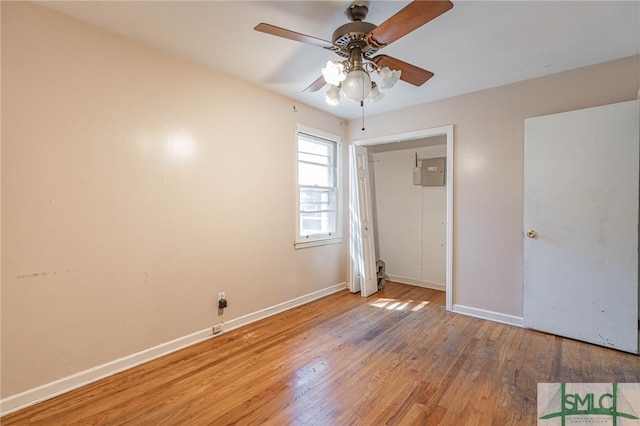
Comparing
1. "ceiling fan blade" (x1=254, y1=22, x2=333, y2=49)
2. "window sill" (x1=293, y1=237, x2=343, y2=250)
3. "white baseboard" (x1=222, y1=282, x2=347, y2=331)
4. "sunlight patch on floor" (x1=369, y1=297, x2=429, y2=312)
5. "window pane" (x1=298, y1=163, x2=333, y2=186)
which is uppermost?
"ceiling fan blade" (x1=254, y1=22, x2=333, y2=49)

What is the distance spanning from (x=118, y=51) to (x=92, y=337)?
2.10 meters

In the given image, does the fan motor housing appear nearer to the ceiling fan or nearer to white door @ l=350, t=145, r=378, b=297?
the ceiling fan

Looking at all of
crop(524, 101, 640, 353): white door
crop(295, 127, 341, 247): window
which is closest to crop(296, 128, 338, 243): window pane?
crop(295, 127, 341, 247): window

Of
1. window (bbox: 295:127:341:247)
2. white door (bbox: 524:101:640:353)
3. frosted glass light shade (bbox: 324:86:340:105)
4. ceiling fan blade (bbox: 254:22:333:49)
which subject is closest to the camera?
ceiling fan blade (bbox: 254:22:333:49)

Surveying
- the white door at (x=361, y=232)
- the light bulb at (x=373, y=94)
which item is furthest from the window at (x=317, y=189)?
the light bulb at (x=373, y=94)

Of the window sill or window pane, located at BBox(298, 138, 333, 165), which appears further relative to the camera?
window pane, located at BBox(298, 138, 333, 165)

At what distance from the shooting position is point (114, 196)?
2105mm

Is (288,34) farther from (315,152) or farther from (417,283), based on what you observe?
(417,283)

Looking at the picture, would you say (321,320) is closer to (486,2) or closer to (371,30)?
(371,30)

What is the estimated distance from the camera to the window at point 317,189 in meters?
3.61

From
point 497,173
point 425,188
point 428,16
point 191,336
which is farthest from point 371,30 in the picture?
point 425,188

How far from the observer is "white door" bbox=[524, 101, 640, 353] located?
236 cm

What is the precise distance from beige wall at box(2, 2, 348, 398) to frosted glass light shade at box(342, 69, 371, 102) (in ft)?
4.84

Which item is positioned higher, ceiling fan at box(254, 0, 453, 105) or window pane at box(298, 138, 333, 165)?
ceiling fan at box(254, 0, 453, 105)
